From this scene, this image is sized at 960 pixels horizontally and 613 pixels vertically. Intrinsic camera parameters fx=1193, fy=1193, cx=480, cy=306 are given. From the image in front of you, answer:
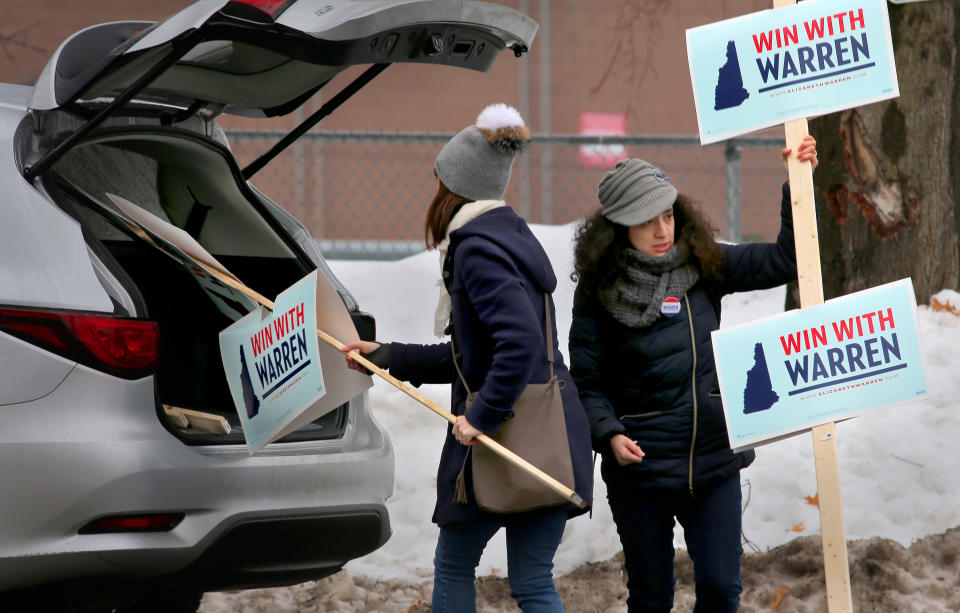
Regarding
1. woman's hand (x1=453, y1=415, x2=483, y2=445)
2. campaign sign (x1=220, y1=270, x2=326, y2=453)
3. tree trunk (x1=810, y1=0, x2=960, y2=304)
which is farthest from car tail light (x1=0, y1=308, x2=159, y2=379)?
tree trunk (x1=810, y1=0, x2=960, y2=304)

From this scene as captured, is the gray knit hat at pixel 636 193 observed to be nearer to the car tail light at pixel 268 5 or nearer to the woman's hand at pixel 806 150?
the woman's hand at pixel 806 150

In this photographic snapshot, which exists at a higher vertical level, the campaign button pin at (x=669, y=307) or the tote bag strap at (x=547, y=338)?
the campaign button pin at (x=669, y=307)

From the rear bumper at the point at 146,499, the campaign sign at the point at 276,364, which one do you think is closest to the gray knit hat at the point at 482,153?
the campaign sign at the point at 276,364

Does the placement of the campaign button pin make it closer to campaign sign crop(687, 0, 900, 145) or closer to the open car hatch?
campaign sign crop(687, 0, 900, 145)

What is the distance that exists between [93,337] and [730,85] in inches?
77.3

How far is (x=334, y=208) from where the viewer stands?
1066 centimetres

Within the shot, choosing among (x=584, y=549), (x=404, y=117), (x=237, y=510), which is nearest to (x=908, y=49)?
(x=584, y=549)

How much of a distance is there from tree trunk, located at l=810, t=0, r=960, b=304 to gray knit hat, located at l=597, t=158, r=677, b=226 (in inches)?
98.5

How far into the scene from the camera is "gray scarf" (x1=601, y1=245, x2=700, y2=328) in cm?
366

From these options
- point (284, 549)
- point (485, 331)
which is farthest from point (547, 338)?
point (284, 549)

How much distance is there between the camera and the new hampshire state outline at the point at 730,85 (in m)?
3.50

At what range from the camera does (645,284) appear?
368 cm

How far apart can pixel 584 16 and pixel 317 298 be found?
34.9 feet

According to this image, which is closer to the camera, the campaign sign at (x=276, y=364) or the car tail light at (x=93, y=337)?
the car tail light at (x=93, y=337)
